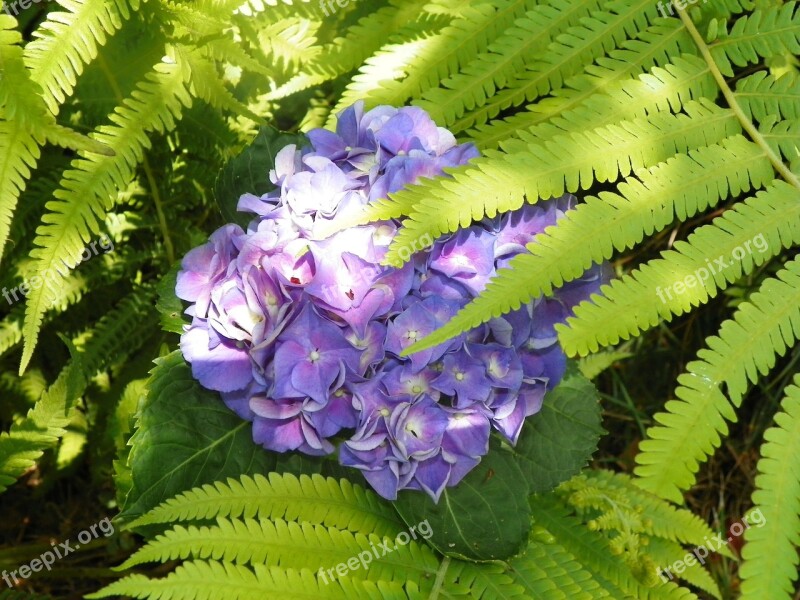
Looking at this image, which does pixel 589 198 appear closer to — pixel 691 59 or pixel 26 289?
pixel 691 59

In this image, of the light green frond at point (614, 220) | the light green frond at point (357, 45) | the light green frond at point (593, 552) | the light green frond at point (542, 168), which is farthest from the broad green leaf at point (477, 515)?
the light green frond at point (357, 45)

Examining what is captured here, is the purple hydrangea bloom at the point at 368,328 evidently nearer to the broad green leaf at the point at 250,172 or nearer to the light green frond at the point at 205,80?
the broad green leaf at the point at 250,172

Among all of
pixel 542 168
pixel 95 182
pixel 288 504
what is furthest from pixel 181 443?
pixel 542 168

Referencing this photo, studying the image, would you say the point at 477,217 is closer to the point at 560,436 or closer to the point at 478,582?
the point at 560,436

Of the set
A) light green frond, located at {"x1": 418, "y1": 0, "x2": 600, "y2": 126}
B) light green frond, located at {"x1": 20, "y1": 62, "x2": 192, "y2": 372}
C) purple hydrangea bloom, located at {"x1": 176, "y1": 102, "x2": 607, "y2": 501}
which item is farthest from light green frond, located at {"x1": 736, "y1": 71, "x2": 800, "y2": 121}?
light green frond, located at {"x1": 20, "y1": 62, "x2": 192, "y2": 372}

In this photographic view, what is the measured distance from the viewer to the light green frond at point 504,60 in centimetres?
194

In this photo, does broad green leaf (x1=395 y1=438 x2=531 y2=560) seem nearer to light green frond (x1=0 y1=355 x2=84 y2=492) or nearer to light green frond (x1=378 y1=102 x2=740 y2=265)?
light green frond (x1=378 y1=102 x2=740 y2=265)

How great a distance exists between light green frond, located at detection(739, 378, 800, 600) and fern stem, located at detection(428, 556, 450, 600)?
625mm

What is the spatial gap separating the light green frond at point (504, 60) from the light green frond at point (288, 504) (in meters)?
0.94

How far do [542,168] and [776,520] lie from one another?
0.83 metres

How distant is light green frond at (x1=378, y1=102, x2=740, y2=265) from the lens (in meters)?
1.54

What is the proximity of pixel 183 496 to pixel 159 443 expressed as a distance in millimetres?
152

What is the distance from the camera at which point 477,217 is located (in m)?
1.58

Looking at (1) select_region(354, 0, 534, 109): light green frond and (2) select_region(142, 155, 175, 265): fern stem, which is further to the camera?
(2) select_region(142, 155, 175, 265): fern stem
